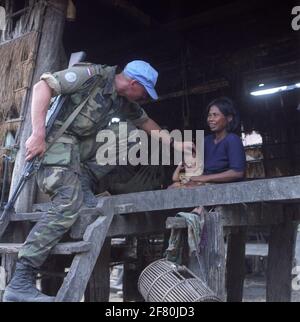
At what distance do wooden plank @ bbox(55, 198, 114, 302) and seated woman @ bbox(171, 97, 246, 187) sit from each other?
1129mm

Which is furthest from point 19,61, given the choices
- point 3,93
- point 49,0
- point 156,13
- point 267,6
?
point 267,6

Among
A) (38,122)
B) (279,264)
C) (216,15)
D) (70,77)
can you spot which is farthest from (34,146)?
(216,15)

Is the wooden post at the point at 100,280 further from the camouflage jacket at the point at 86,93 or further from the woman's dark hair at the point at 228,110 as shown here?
the woman's dark hair at the point at 228,110

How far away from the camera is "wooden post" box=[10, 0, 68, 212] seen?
13.4 feet

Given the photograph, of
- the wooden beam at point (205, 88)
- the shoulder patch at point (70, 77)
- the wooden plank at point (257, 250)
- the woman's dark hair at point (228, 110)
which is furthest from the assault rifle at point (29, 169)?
the wooden plank at point (257, 250)

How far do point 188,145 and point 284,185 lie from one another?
1.37 metres

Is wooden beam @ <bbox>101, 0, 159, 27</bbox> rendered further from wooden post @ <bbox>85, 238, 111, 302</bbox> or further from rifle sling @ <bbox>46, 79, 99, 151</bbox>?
wooden post @ <bbox>85, 238, 111, 302</bbox>

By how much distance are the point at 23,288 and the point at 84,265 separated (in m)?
0.41

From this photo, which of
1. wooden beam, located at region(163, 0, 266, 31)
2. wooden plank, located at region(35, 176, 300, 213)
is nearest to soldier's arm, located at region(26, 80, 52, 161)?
wooden plank, located at region(35, 176, 300, 213)

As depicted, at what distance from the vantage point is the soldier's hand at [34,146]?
9.78 ft

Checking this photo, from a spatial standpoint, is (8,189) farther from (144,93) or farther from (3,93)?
(144,93)

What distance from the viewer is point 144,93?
11.8ft

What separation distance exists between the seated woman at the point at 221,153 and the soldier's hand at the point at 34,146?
1.46m

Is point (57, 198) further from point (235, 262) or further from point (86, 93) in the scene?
point (235, 262)
